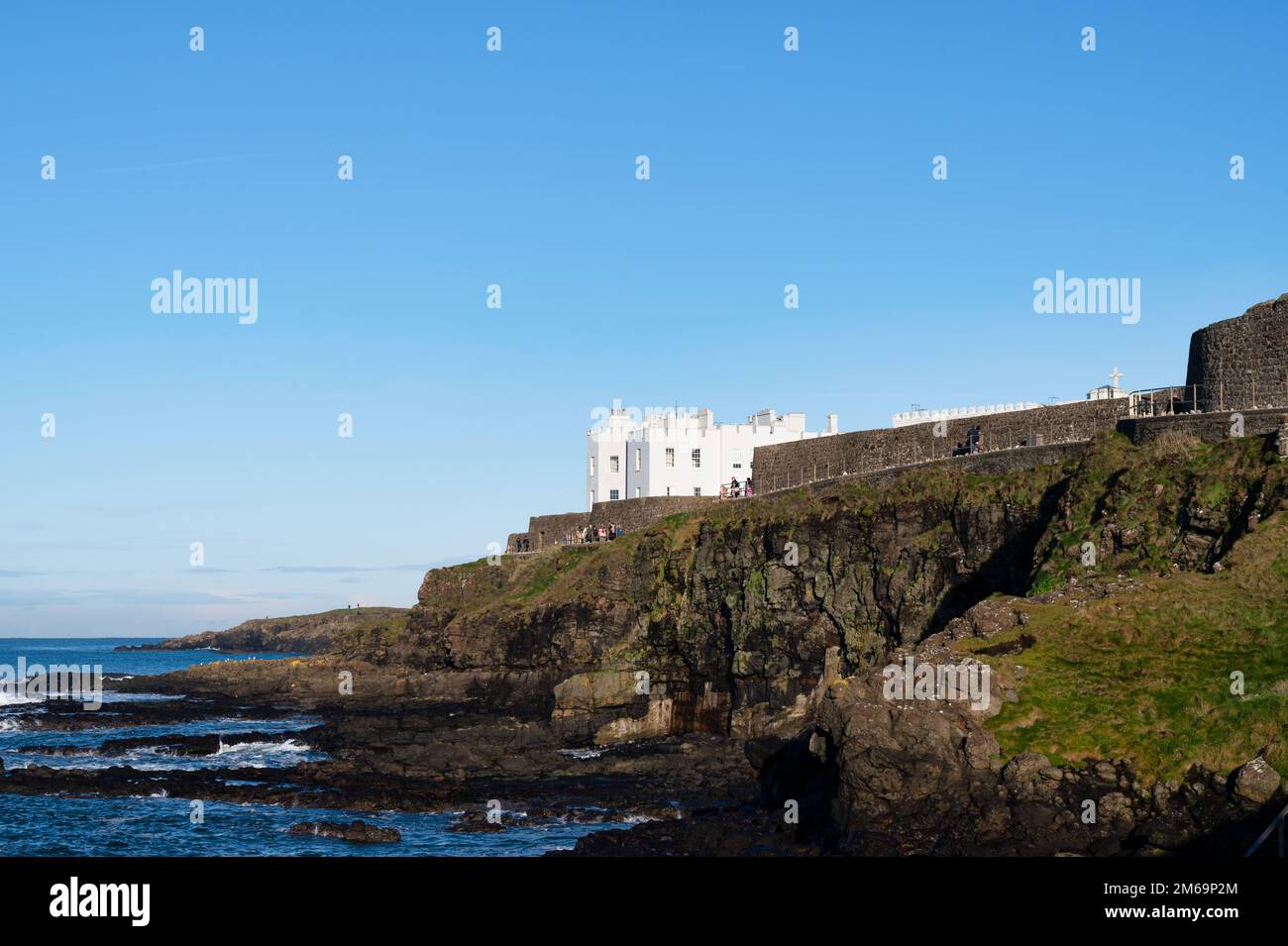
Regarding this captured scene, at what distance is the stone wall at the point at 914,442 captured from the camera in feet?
188

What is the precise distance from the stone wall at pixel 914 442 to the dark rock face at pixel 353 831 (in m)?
33.6

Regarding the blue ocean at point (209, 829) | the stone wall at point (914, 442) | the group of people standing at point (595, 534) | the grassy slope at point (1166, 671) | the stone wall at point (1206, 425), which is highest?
the stone wall at point (914, 442)

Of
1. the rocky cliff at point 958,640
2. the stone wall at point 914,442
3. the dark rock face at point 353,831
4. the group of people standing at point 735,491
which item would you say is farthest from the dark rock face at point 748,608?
the dark rock face at point 353,831

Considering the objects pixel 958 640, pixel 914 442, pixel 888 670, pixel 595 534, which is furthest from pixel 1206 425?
pixel 595 534

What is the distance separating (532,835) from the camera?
42.2 m

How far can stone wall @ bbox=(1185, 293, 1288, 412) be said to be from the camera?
48406mm

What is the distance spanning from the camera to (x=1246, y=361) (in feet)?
163

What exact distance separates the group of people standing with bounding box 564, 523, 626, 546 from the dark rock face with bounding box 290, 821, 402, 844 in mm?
49798

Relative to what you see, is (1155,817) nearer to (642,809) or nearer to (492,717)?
(642,809)

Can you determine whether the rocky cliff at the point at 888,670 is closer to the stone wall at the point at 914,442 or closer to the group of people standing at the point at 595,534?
the group of people standing at the point at 595,534

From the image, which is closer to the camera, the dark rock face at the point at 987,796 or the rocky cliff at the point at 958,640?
the dark rock face at the point at 987,796

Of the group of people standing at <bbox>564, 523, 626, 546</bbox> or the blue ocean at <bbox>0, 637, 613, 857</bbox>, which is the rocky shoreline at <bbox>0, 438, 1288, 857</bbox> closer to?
the blue ocean at <bbox>0, 637, 613, 857</bbox>

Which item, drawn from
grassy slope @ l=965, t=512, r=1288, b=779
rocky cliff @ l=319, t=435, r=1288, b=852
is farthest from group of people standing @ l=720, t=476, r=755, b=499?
grassy slope @ l=965, t=512, r=1288, b=779
